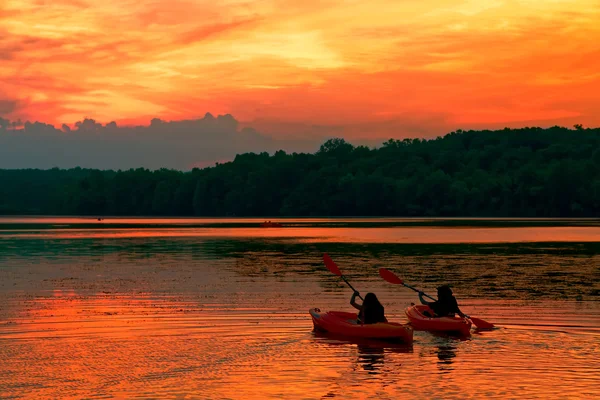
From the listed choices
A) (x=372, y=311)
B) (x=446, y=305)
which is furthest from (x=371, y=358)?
(x=446, y=305)

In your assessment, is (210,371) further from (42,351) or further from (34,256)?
(34,256)

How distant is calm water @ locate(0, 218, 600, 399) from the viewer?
1836cm

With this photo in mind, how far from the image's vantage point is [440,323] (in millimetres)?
25781

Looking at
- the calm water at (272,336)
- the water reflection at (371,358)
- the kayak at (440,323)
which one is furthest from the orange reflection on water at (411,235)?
the water reflection at (371,358)

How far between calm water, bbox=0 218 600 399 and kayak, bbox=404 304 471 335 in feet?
1.56

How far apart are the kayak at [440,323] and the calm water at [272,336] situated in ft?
1.56

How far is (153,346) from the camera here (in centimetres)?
2327

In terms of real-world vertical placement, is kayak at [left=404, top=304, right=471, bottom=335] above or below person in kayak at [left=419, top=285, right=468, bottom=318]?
below

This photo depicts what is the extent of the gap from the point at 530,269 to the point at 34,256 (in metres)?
35.6

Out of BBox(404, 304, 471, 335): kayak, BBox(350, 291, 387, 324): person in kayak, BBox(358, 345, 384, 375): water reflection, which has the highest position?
BBox(350, 291, 387, 324): person in kayak

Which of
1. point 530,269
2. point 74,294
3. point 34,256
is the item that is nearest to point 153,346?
point 74,294

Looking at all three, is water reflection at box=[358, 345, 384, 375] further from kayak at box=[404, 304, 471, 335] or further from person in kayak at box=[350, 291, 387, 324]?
kayak at box=[404, 304, 471, 335]

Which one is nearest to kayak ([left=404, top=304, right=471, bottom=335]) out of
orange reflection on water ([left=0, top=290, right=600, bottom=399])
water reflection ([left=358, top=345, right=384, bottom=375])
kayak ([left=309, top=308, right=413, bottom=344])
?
orange reflection on water ([left=0, top=290, right=600, bottom=399])

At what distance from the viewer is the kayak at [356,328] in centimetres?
2356
